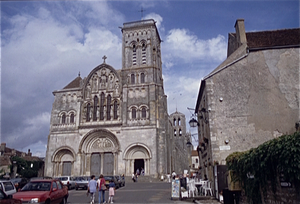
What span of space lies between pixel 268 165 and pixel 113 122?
1079 inches

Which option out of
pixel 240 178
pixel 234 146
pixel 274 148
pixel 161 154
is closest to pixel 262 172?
pixel 274 148

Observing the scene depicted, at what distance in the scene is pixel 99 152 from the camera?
110ft

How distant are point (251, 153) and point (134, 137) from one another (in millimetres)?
24287

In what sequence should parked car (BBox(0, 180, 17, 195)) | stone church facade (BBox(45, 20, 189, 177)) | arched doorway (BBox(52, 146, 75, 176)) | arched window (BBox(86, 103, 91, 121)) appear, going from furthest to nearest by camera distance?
arched window (BBox(86, 103, 91, 121)) → arched doorway (BBox(52, 146, 75, 176)) → stone church facade (BBox(45, 20, 189, 177)) → parked car (BBox(0, 180, 17, 195))

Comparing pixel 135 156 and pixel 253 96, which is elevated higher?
pixel 253 96

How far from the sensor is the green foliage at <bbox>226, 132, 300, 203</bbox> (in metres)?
6.72

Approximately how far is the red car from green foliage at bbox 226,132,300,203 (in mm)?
7862

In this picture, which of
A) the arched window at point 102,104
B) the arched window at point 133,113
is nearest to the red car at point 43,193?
the arched window at point 133,113

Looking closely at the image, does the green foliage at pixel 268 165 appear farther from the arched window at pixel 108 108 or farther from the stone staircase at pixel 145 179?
the arched window at pixel 108 108

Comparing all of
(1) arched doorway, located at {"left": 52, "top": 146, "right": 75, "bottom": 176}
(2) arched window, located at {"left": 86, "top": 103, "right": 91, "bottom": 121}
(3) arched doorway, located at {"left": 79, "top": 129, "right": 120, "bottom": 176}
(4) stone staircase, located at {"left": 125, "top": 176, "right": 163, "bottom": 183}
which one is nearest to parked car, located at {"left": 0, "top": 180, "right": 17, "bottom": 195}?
(4) stone staircase, located at {"left": 125, "top": 176, "right": 163, "bottom": 183}

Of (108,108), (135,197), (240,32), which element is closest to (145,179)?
(108,108)

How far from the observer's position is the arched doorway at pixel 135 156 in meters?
31.6

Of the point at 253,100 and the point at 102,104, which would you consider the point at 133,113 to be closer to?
the point at 102,104

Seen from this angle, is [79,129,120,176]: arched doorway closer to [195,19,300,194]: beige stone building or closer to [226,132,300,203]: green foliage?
[195,19,300,194]: beige stone building
